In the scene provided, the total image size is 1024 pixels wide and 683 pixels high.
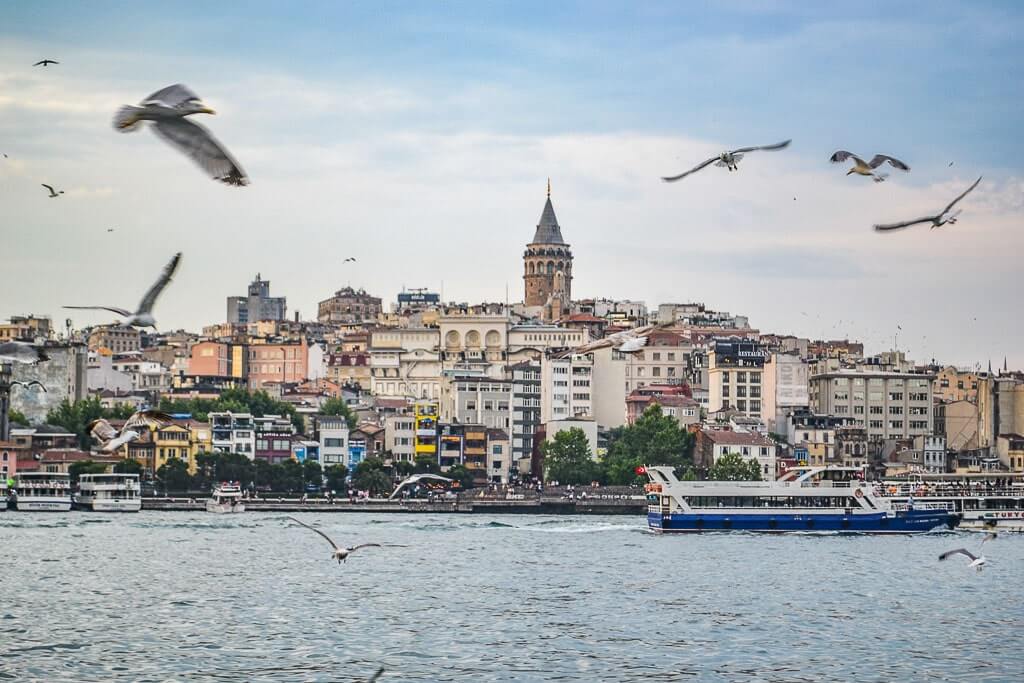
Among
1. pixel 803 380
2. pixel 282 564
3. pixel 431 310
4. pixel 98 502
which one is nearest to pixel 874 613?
pixel 282 564

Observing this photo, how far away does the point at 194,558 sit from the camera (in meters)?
48.0

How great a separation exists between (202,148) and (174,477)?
64.7m

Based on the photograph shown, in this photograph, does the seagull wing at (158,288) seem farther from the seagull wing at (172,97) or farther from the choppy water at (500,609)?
the choppy water at (500,609)

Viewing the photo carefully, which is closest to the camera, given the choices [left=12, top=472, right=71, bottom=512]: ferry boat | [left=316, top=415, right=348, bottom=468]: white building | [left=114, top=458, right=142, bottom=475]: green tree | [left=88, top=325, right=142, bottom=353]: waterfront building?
[left=12, top=472, right=71, bottom=512]: ferry boat

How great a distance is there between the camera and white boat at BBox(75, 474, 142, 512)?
71688mm

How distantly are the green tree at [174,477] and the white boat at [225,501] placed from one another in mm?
2321

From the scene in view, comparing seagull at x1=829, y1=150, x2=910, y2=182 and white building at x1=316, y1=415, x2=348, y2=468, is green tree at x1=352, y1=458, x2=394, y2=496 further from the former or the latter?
seagull at x1=829, y1=150, x2=910, y2=182

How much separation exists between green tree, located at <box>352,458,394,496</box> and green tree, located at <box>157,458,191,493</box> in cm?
650

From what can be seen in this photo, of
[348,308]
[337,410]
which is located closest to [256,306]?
[348,308]

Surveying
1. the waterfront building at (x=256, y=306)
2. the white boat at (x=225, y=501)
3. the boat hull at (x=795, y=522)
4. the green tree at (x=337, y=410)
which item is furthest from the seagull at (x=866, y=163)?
the waterfront building at (x=256, y=306)

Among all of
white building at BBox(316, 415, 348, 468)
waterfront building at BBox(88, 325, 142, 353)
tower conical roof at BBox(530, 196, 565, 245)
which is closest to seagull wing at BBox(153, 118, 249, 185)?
white building at BBox(316, 415, 348, 468)

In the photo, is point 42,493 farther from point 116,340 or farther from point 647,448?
point 116,340

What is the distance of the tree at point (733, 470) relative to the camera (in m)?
78.4

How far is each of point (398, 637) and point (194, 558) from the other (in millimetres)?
17542
